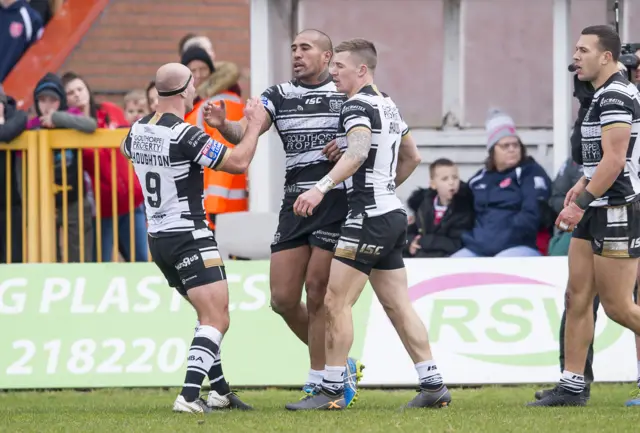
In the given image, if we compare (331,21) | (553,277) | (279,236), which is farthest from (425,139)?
(279,236)

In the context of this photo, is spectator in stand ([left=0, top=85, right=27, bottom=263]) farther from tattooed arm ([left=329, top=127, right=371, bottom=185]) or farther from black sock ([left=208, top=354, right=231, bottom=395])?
tattooed arm ([left=329, top=127, right=371, bottom=185])

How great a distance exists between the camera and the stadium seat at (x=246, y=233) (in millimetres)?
11820

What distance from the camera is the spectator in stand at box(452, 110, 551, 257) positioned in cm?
1194

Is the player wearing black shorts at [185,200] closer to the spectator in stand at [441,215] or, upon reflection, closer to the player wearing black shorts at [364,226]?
the player wearing black shorts at [364,226]

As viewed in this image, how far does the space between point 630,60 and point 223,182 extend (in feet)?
14.7

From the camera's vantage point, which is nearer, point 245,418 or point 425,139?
point 245,418

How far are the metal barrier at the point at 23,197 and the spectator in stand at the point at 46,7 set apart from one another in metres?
4.18

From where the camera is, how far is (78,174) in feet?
40.1

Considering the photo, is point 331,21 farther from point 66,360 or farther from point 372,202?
point 372,202

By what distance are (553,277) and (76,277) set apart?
3.99 meters

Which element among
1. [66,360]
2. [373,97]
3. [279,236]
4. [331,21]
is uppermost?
[331,21]

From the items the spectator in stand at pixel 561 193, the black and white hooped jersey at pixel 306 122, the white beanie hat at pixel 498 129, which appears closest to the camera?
the black and white hooped jersey at pixel 306 122

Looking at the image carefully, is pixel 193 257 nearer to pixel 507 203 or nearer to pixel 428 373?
pixel 428 373

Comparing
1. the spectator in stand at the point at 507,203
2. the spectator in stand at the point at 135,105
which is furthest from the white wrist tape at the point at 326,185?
the spectator in stand at the point at 135,105
